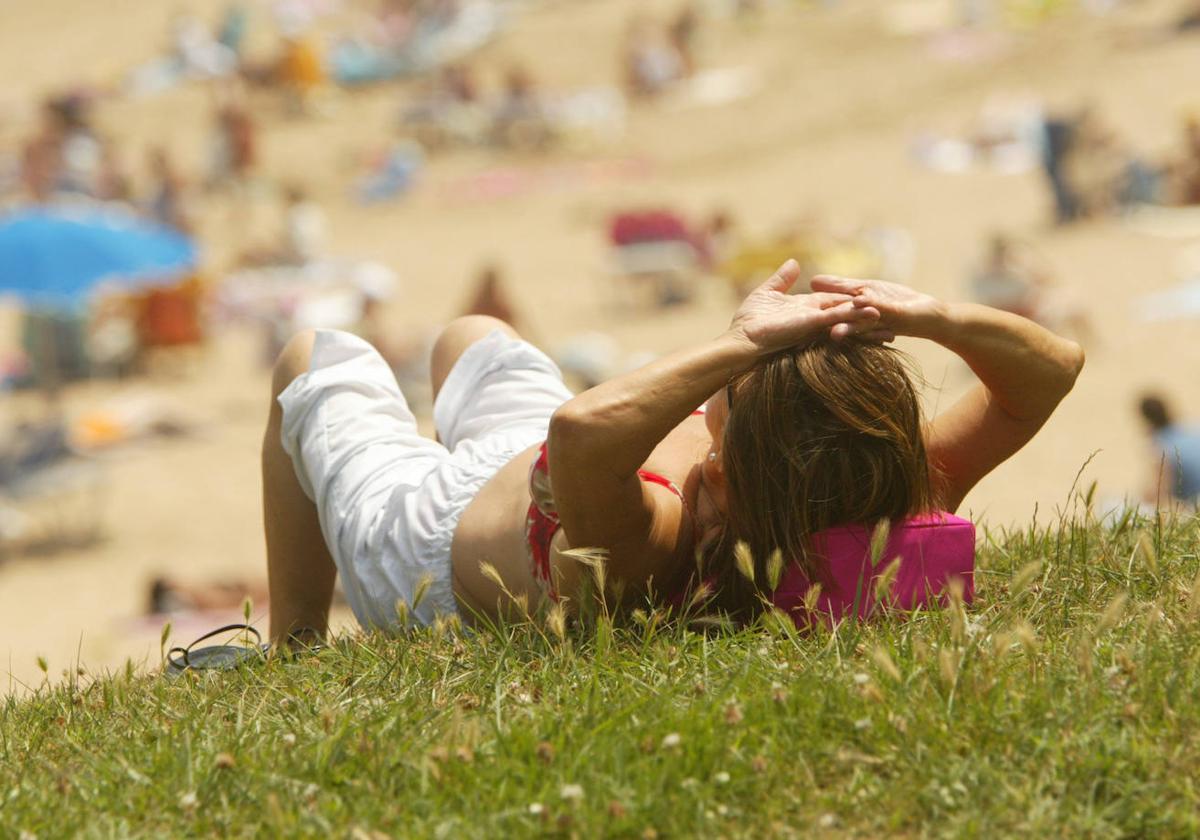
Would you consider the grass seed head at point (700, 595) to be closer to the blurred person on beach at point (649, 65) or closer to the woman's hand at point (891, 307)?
the woman's hand at point (891, 307)

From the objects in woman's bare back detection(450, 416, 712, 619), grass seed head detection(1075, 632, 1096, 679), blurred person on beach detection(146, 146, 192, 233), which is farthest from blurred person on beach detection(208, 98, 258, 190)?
grass seed head detection(1075, 632, 1096, 679)

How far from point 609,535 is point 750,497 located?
0.26 m

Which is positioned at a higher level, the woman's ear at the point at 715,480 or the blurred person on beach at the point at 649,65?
the woman's ear at the point at 715,480

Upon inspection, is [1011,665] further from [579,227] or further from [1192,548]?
[579,227]

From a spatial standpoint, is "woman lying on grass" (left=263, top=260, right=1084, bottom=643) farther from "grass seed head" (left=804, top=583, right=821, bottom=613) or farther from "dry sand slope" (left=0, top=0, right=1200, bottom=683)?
"dry sand slope" (left=0, top=0, right=1200, bottom=683)

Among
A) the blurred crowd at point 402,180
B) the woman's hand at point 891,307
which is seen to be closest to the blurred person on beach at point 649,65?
the blurred crowd at point 402,180

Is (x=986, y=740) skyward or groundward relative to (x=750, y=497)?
groundward

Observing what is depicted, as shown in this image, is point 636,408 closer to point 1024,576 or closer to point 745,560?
point 745,560

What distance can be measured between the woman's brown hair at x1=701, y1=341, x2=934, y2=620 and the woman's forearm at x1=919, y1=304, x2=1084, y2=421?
16cm

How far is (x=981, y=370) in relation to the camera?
297 centimetres

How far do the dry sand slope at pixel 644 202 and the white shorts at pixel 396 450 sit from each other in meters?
3.17

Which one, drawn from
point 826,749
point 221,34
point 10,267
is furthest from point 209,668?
point 221,34

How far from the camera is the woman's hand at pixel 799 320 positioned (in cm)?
265

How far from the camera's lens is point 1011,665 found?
7.74 feet
